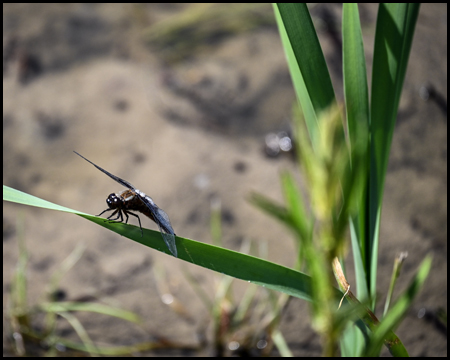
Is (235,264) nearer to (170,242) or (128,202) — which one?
(170,242)

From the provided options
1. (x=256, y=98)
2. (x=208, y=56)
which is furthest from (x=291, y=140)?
(x=208, y=56)

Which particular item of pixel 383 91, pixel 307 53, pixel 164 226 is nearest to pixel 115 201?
pixel 164 226

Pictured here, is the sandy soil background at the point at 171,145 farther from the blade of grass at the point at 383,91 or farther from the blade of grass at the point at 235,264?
the blade of grass at the point at 235,264

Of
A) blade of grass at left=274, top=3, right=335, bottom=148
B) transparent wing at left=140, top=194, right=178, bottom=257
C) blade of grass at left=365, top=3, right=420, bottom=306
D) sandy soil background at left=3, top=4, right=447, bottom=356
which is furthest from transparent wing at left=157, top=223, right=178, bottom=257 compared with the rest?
sandy soil background at left=3, top=4, right=447, bottom=356

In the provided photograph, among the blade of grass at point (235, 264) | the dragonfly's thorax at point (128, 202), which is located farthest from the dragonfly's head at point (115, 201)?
the blade of grass at point (235, 264)

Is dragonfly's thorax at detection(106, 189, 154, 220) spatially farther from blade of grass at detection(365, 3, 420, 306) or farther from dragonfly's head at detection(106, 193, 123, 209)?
blade of grass at detection(365, 3, 420, 306)

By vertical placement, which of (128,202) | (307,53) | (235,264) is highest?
(307,53)

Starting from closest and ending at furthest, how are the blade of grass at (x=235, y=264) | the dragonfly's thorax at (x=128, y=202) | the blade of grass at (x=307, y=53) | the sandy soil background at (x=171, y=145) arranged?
the blade of grass at (x=235, y=264) → the blade of grass at (x=307, y=53) → the dragonfly's thorax at (x=128, y=202) → the sandy soil background at (x=171, y=145)

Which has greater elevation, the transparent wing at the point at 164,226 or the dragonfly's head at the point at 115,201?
the transparent wing at the point at 164,226

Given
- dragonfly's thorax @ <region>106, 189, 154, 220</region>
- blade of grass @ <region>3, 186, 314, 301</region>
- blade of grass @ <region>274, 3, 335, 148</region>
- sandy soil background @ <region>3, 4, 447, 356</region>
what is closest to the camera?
blade of grass @ <region>3, 186, 314, 301</region>
